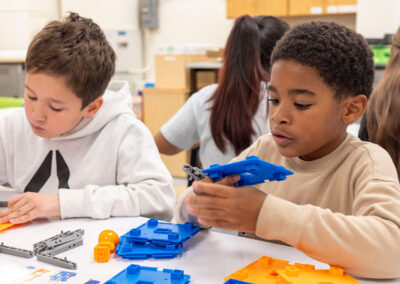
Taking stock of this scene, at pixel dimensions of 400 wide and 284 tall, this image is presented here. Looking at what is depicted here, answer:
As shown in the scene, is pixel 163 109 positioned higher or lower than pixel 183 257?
lower

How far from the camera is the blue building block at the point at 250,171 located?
739mm

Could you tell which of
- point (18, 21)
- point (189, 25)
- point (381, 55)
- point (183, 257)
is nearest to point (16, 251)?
point (183, 257)

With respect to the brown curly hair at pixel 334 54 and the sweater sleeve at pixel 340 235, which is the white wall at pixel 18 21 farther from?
the sweater sleeve at pixel 340 235

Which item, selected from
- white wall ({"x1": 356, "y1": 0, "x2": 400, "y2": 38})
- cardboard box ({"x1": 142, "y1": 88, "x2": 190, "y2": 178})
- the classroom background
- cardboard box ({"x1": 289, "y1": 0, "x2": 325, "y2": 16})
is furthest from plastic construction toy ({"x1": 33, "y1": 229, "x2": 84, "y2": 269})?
cardboard box ({"x1": 289, "y1": 0, "x2": 325, "y2": 16})

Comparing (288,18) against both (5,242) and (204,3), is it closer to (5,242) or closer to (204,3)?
(204,3)

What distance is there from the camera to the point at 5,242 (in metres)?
0.95

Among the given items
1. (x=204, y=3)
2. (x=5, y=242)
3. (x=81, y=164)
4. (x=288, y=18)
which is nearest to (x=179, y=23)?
(x=204, y=3)

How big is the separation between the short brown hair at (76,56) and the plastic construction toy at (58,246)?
1.55ft

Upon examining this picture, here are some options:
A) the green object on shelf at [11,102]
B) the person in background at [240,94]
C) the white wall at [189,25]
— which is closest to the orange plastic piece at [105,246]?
the person in background at [240,94]

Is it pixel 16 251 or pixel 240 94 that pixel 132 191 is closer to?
pixel 16 251

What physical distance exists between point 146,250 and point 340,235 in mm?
338

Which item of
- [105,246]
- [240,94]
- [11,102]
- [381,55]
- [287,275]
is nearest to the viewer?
[287,275]

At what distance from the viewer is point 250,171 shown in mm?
775

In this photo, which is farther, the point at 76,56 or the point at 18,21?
the point at 18,21
